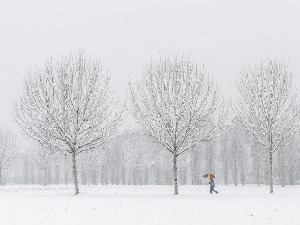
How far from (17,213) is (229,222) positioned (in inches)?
370

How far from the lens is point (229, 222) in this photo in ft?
49.4

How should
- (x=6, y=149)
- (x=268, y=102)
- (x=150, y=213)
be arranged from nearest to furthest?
(x=150, y=213) < (x=268, y=102) < (x=6, y=149)

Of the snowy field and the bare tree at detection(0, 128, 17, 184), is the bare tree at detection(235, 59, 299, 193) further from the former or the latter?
the bare tree at detection(0, 128, 17, 184)

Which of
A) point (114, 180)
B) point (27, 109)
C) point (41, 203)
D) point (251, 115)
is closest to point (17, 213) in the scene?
point (41, 203)

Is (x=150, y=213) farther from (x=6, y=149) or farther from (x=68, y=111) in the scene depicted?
(x=6, y=149)

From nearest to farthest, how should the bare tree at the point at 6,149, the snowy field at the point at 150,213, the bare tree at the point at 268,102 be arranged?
the snowy field at the point at 150,213 → the bare tree at the point at 268,102 → the bare tree at the point at 6,149

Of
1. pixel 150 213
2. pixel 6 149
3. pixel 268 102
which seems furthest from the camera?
pixel 6 149

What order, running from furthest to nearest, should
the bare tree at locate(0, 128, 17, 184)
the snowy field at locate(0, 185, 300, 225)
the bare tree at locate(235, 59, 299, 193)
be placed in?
1. the bare tree at locate(0, 128, 17, 184)
2. the bare tree at locate(235, 59, 299, 193)
3. the snowy field at locate(0, 185, 300, 225)

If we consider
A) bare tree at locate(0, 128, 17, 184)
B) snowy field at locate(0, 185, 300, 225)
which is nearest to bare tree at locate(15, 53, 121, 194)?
snowy field at locate(0, 185, 300, 225)

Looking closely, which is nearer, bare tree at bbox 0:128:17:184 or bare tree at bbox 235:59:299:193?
bare tree at bbox 235:59:299:193

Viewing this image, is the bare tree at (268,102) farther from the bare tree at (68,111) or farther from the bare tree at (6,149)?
the bare tree at (6,149)

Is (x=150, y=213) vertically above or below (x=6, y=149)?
below

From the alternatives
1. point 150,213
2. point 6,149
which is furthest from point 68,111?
point 6,149

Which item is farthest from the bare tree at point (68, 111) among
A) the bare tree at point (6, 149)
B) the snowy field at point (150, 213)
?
the bare tree at point (6, 149)
